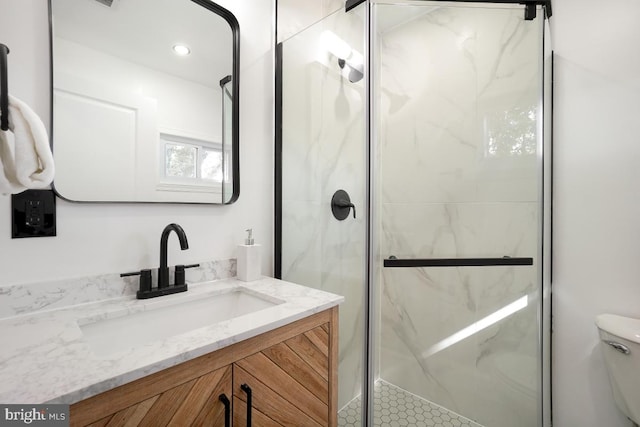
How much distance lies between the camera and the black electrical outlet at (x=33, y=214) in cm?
76

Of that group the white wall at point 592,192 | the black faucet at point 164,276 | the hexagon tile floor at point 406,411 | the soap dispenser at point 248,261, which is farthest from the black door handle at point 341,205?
the white wall at point 592,192

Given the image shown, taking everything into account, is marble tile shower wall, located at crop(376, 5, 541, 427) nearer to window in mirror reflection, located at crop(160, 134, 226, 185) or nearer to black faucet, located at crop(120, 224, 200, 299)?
window in mirror reflection, located at crop(160, 134, 226, 185)

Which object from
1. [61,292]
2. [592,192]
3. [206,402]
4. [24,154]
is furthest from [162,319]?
[592,192]

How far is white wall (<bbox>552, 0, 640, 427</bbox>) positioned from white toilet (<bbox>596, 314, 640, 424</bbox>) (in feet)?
0.36

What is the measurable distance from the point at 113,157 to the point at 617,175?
1.93 m

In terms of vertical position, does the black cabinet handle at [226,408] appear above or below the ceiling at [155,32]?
below

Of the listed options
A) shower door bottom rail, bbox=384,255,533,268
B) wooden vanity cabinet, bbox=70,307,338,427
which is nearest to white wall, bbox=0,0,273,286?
wooden vanity cabinet, bbox=70,307,338,427

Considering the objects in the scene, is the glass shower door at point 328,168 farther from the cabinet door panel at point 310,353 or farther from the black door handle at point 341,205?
the cabinet door panel at point 310,353

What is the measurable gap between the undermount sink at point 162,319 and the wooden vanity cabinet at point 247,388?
173 millimetres

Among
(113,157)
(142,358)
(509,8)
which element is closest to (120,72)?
(113,157)

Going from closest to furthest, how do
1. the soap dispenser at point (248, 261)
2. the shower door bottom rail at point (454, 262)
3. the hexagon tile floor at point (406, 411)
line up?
the soap dispenser at point (248, 261)
the shower door bottom rail at point (454, 262)
the hexagon tile floor at point (406, 411)

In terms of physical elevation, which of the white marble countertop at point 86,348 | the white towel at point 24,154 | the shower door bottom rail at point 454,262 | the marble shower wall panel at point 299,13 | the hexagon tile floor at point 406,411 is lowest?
the hexagon tile floor at point 406,411

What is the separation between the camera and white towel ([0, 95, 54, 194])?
576 millimetres

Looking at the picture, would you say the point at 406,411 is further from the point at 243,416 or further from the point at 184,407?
the point at 184,407
